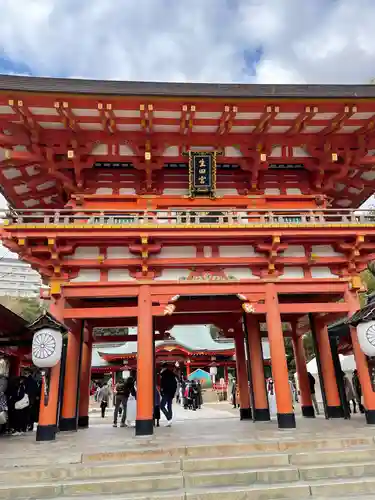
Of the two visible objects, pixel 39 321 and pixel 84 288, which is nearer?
pixel 39 321

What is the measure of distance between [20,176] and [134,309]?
215 inches

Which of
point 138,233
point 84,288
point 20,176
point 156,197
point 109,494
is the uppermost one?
point 20,176

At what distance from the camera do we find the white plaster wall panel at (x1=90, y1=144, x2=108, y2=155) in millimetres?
10383

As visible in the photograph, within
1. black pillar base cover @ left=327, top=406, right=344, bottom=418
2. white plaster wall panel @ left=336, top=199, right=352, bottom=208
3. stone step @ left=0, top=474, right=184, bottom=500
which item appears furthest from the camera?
white plaster wall panel @ left=336, top=199, right=352, bottom=208

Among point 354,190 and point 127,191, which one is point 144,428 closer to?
point 127,191

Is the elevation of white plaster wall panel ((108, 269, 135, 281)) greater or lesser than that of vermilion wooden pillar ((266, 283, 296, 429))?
greater

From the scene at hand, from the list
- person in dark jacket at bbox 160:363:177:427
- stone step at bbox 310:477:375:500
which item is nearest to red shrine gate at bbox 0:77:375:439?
person in dark jacket at bbox 160:363:177:427

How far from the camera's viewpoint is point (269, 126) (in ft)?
32.8

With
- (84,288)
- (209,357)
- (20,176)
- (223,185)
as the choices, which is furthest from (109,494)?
(209,357)

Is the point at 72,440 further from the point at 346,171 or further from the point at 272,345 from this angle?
the point at 346,171

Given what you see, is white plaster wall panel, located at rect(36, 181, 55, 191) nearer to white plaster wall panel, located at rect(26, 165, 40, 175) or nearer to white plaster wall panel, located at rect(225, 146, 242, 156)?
white plaster wall panel, located at rect(26, 165, 40, 175)

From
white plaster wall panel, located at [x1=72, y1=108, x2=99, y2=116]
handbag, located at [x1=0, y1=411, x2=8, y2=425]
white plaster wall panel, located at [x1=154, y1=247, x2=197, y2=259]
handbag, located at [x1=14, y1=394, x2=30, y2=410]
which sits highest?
white plaster wall panel, located at [x1=72, y1=108, x2=99, y2=116]

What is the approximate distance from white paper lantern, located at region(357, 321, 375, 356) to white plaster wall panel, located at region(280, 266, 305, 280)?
6.38 ft

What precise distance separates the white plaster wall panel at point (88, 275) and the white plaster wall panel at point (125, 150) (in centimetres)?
325
